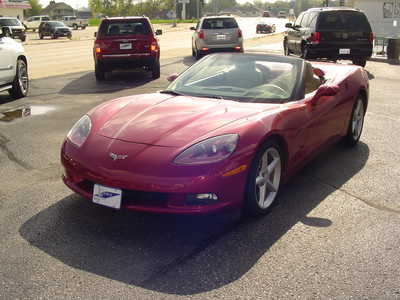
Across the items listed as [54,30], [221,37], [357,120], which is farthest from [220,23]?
[54,30]

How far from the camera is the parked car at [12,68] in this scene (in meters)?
10.1

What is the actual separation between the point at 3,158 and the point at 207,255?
3.68 meters

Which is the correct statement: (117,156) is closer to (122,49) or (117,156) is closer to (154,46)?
(122,49)

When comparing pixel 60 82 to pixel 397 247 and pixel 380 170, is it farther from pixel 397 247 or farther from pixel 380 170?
pixel 397 247

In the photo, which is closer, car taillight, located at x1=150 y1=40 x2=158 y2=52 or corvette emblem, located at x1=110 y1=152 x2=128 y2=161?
corvette emblem, located at x1=110 y1=152 x2=128 y2=161

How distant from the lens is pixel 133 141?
4.06m

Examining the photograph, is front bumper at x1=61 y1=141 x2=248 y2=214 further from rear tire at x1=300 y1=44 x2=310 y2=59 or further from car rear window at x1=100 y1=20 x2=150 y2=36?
rear tire at x1=300 y1=44 x2=310 y2=59

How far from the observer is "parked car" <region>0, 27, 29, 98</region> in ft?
33.1

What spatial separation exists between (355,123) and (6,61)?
692 centimetres

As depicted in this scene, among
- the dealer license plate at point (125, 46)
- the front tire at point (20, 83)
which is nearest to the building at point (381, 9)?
the dealer license plate at point (125, 46)

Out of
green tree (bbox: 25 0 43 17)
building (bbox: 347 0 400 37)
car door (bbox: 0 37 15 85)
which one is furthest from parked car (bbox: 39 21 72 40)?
green tree (bbox: 25 0 43 17)

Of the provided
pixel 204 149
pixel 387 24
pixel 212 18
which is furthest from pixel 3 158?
pixel 387 24

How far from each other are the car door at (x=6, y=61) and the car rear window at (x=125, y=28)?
440cm

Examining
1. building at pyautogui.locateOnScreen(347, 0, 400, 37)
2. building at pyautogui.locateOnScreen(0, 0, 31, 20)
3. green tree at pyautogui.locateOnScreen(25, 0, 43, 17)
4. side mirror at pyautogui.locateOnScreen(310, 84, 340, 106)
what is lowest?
side mirror at pyautogui.locateOnScreen(310, 84, 340, 106)
